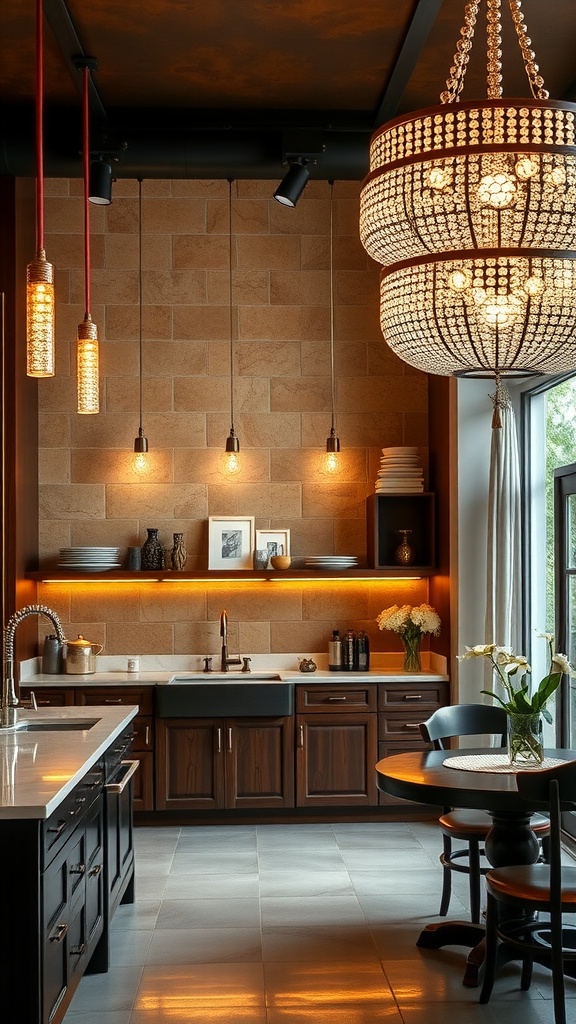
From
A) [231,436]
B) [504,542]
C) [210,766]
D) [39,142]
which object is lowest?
[210,766]

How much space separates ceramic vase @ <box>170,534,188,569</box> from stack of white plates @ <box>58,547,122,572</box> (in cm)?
40

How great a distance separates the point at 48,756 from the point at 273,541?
3680mm

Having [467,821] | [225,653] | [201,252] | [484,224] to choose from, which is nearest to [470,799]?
[467,821]

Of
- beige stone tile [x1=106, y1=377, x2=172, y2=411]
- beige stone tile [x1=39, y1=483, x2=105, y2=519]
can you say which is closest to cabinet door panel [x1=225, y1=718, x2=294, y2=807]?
beige stone tile [x1=39, y1=483, x2=105, y2=519]

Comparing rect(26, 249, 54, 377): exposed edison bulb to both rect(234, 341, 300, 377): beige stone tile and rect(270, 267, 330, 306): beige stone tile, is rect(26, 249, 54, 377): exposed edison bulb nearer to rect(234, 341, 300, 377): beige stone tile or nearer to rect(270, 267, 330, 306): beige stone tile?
rect(234, 341, 300, 377): beige stone tile

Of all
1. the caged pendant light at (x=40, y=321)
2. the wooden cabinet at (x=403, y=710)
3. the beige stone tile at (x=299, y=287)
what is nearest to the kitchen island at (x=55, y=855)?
the caged pendant light at (x=40, y=321)

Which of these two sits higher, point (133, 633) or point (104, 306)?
point (104, 306)

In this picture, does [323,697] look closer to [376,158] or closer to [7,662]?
[7,662]

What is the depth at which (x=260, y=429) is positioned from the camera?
7410mm

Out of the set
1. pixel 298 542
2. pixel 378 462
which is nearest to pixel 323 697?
pixel 298 542

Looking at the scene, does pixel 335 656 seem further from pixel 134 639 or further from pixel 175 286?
pixel 175 286

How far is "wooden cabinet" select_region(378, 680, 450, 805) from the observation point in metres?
6.77

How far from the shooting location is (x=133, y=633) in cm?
729

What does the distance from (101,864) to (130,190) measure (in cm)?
480
